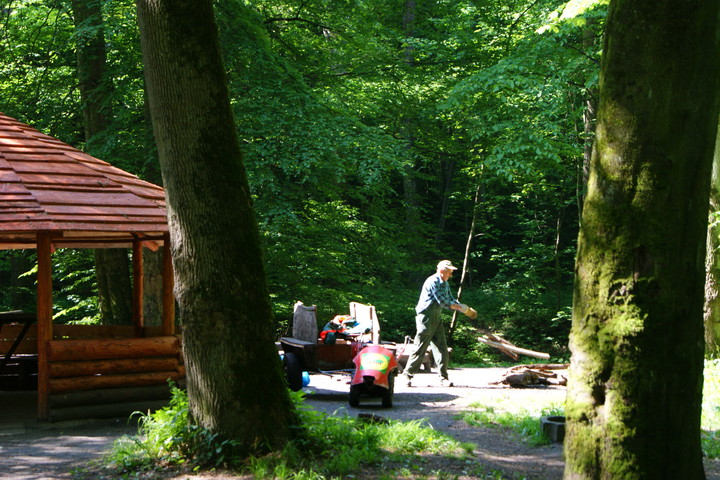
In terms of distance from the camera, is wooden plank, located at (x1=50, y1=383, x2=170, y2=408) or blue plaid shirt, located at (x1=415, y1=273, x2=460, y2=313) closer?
wooden plank, located at (x1=50, y1=383, x2=170, y2=408)

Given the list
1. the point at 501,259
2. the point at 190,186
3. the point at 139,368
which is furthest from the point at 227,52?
the point at 501,259

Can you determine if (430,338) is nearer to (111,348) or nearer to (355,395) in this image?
(355,395)

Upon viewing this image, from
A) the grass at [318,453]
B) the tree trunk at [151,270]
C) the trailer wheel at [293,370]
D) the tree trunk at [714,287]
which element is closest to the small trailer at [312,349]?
the trailer wheel at [293,370]

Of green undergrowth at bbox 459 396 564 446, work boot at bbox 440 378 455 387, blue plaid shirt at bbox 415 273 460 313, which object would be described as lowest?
work boot at bbox 440 378 455 387

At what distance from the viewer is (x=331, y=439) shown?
6.53 meters

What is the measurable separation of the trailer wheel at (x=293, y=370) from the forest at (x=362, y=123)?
4.98 meters

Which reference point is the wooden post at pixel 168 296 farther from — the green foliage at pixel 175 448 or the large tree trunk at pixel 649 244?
the large tree trunk at pixel 649 244

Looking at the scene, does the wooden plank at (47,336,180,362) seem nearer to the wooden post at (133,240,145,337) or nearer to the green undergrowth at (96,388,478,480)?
the wooden post at (133,240,145,337)

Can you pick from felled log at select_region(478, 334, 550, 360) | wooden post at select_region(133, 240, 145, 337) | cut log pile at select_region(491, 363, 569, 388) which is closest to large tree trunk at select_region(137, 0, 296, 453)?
wooden post at select_region(133, 240, 145, 337)

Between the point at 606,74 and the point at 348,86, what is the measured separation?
678 inches

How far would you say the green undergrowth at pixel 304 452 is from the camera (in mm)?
5777

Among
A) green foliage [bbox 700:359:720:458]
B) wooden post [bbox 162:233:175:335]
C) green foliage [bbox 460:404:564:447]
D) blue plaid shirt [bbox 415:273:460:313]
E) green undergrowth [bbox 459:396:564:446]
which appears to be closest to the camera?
green foliage [bbox 700:359:720:458]

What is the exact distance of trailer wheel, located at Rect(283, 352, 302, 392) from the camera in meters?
10.8

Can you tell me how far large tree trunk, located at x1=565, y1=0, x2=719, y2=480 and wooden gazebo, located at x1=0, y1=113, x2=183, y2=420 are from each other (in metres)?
6.63
